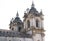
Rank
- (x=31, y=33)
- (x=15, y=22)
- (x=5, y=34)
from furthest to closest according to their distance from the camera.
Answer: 1. (x=15, y=22)
2. (x=31, y=33)
3. (x=5, y=34)

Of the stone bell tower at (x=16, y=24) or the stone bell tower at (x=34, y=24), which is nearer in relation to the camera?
the stone bell tower at (x=34, y=24)

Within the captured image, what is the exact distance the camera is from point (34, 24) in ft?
157

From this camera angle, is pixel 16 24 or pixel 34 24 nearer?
pixel 34 24

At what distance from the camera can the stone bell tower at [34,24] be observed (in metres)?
47.0

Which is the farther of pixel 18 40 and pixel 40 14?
pixel 40 14

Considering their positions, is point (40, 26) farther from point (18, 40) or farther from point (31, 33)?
point (18, 40)

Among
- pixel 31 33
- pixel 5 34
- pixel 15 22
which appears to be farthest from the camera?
pixel 15 22

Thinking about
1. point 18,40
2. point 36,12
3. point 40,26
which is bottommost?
point 18,40

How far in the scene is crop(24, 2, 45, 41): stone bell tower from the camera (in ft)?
154

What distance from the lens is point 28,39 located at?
45781 millimetres

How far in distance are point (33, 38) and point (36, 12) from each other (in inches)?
252

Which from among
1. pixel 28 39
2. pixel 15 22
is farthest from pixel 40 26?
pixel 15 22

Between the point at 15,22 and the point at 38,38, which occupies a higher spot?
the point at 15,22

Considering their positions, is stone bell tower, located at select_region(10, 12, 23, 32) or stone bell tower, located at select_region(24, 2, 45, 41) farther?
stone bell tower, located at select_region(10, 12, 23, 32)
